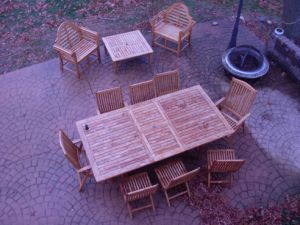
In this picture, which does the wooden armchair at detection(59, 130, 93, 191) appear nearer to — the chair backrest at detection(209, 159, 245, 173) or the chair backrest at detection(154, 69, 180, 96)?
the chair backrest at detection(154, 69, 180, 96)

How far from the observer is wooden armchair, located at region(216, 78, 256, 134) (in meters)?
6.29

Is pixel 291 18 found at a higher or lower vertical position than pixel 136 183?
higher

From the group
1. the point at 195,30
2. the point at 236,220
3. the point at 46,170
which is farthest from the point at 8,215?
the point at 195,30

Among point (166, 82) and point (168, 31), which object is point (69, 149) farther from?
point (168, 31)

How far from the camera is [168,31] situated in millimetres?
8523

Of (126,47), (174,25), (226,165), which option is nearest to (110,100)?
(126,47)

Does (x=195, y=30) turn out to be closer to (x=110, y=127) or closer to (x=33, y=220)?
(x=110, y=127)

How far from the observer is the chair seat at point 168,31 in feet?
27.3

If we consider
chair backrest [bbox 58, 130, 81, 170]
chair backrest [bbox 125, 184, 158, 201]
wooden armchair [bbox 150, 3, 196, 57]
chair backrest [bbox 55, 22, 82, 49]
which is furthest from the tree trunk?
chair backrest [bbox 58, 130, 81, 170]

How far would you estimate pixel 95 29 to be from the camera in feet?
31.6

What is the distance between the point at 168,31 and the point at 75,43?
2513 millimetres

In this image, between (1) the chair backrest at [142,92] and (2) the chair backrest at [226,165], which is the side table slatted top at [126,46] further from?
(2) the chair backrest at [226,165]

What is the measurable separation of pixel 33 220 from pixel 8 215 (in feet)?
1.63

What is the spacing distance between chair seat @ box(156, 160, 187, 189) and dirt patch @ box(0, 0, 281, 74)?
196 inches
